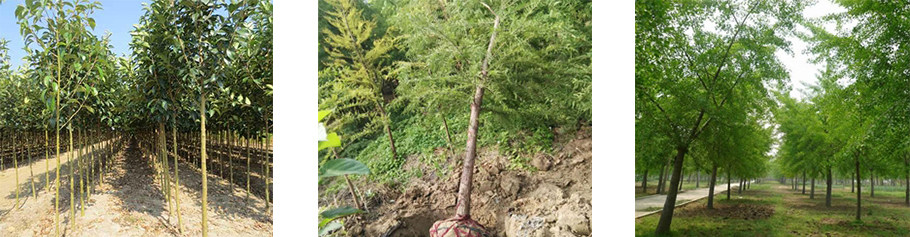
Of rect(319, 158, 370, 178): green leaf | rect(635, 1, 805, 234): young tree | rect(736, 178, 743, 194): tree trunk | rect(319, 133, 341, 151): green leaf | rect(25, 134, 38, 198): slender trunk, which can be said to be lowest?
rect(736, 178, 743, 194): tree trunk

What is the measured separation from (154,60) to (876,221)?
A: 434cm

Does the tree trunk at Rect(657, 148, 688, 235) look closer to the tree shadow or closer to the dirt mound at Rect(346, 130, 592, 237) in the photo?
the dirt mound at Rect(346, 130, 592, 237)

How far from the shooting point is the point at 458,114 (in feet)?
7.19

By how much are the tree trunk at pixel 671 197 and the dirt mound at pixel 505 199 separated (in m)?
0.94

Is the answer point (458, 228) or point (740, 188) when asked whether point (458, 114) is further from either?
point (740, 188)

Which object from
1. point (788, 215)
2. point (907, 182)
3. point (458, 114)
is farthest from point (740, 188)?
point (458, 114)

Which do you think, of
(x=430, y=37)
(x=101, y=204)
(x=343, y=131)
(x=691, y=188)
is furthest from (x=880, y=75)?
A: (x=101, y=204)

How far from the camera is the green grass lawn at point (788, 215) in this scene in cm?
242

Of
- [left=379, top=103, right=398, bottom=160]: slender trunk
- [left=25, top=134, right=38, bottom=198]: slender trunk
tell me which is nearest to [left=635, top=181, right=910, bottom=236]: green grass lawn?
[left=379, top=103, right=398, bottom=160]: slender trunk

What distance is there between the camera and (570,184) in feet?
7.20

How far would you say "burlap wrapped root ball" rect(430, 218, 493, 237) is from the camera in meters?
2.16

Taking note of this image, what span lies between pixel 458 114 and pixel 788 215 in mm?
2183

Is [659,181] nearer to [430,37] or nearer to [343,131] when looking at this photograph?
[430,37]

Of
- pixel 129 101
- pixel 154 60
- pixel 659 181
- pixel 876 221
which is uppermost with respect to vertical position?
pixel 154 60
